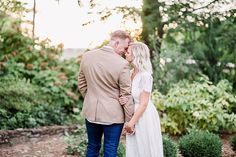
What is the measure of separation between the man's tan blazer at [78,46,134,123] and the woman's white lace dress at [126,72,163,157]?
0.27 m

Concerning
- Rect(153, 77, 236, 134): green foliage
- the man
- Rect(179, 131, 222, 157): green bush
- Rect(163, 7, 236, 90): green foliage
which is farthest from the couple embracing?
Rect(163, 7, 236, 90): green foliage

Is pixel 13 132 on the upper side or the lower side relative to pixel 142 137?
lower

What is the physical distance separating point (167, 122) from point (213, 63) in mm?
2488

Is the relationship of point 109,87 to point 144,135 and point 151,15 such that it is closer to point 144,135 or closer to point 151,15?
point 144,135

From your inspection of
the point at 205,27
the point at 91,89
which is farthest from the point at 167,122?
the point at 91,89

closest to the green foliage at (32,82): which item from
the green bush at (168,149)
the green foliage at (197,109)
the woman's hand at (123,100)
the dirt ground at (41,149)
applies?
the dirt ground at (41,149)

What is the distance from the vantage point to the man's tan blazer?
3.73 metres

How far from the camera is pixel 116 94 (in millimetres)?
3805

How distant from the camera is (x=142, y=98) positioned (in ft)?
13.0

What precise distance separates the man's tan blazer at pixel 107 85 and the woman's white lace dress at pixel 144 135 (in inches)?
10.5

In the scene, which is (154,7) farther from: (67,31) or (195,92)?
(67,31)

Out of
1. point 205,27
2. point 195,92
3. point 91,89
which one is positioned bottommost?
point 195,92

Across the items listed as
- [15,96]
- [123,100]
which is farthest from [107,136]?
[15,96]

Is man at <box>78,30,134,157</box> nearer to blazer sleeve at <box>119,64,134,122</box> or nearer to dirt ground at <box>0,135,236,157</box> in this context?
blazer sleeve at <box>119,64,134,122</box>
